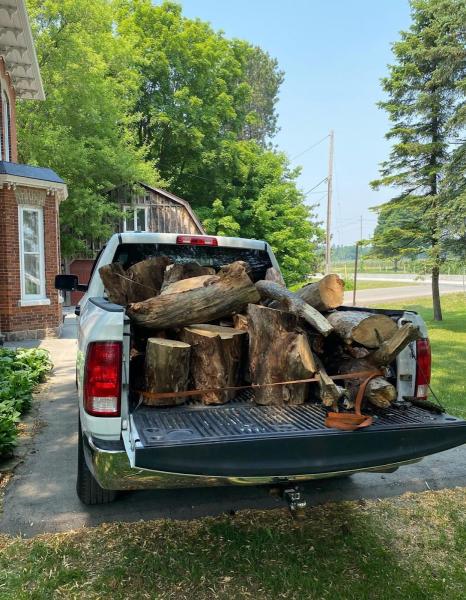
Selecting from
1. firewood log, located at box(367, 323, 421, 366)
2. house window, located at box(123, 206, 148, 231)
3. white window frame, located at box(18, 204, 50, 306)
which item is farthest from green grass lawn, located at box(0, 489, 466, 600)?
house window, located at box(123, 206, 148, 231)

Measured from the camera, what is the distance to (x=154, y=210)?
24.5 meters

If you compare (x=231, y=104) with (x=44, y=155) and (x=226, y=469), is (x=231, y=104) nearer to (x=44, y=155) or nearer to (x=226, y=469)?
(x=44, y=155)

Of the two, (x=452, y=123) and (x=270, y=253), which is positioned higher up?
(x=452, y=123)

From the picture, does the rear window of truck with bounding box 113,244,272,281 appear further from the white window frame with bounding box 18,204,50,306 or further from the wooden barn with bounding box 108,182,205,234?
the wooden barn with bounding box 108,182,205,234

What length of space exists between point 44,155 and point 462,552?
1932cm

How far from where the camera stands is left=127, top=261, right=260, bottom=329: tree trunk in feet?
10.2

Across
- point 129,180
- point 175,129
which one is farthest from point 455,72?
point 175,129

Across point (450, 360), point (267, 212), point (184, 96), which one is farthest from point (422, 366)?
point (184, 96)

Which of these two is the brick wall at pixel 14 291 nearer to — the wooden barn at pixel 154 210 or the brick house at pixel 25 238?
the brick house at pixel 25 238

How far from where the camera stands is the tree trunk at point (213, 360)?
3.02 meters

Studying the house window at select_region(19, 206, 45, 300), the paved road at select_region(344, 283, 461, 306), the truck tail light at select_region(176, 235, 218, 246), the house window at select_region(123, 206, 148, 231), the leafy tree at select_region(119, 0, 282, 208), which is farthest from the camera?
the leafy tree at select_region(119, 0, 282, 208)

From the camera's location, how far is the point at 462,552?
123 inches

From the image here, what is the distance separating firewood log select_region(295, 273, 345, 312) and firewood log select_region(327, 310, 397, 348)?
0.40 metres

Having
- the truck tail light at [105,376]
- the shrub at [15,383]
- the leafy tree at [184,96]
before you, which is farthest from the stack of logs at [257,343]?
the leafy tree at [184,96]
